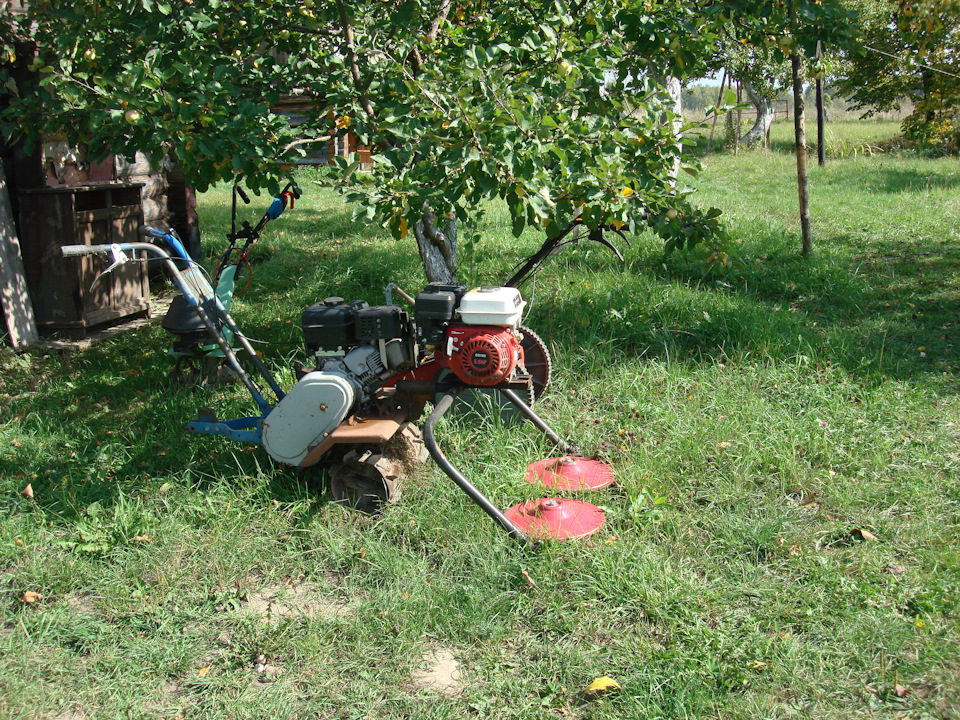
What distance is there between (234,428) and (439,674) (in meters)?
1.89

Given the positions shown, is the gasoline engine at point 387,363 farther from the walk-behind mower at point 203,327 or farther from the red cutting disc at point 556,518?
the walk-behind mower at point 203,327

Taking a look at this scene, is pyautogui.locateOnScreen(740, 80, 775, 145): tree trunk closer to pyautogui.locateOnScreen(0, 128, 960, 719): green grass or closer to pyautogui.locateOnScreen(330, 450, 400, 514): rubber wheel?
pyautogui.locateOnScreen(0, 128, 960, 719): green grass

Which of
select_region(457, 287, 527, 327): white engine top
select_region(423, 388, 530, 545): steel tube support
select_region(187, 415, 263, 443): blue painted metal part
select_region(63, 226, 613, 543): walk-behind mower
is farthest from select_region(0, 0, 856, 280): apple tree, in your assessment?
select_region(187, 415, 263, 443): blue painted metal part

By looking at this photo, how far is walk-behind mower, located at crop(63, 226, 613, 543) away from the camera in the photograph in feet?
11.7

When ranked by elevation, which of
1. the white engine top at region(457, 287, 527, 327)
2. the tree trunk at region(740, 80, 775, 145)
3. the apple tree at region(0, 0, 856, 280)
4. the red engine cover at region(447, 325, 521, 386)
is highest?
the tree trunk at region(740, 80, 775, 145)

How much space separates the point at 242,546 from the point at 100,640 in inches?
27.2

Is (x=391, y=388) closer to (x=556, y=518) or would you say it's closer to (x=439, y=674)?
(x=556, y=518)

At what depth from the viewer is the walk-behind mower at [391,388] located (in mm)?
3574

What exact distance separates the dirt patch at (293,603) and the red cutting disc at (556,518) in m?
0.85

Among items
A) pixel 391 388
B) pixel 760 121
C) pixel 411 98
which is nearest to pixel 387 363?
pixel 391 388

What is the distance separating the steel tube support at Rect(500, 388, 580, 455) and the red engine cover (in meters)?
0.59

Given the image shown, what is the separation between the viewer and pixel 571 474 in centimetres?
397

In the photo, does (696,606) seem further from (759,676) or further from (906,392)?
(906,392)

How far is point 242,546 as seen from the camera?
12.0 ft
